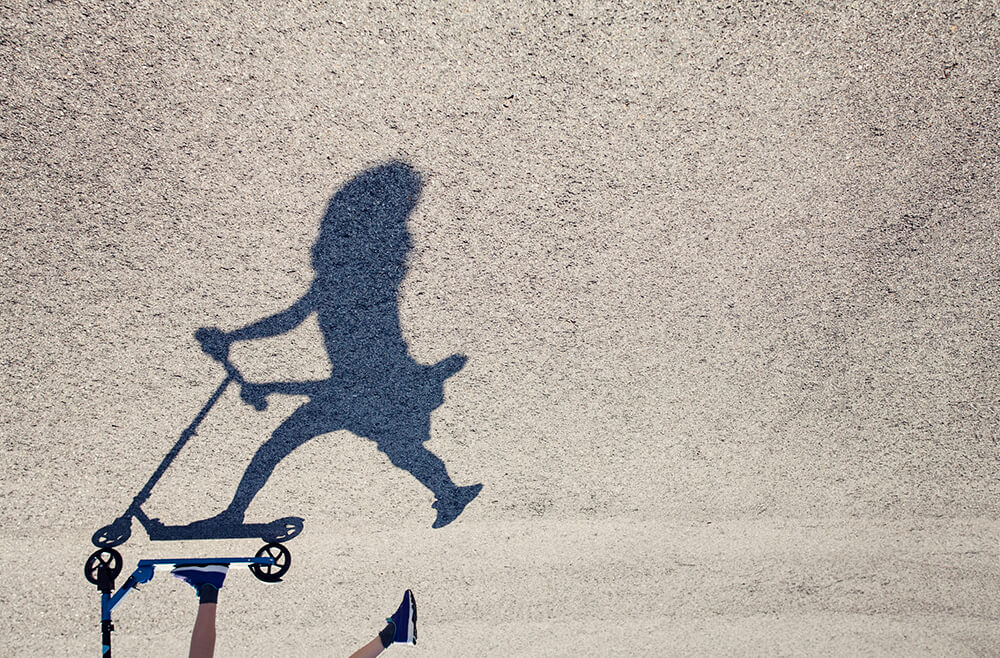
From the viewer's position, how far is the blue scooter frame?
2.73 m

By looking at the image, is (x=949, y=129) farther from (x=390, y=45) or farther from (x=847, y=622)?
(x=390, y=45)

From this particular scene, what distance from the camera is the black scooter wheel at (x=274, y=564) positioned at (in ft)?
9.66

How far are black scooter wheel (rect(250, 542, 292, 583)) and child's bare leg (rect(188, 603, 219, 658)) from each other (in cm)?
28

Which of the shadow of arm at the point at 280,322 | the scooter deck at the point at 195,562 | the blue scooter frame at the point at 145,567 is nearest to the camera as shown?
the blue scooter frame at the point at 145,567

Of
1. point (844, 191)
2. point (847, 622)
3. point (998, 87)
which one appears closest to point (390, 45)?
point (844, 191)

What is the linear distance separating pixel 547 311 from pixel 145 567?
291cm

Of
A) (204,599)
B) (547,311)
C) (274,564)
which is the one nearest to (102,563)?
(204,599)

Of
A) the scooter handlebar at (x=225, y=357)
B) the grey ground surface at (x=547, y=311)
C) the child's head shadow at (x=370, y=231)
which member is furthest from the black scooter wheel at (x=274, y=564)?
the child's head shadow at (x=370, y=231)

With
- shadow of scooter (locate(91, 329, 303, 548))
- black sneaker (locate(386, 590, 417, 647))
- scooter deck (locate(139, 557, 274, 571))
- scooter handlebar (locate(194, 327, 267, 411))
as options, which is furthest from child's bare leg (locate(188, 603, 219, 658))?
scooter handlebar (locate(194, 327, 267, 411))

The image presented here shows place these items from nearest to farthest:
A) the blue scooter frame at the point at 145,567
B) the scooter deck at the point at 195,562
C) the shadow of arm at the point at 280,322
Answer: the blue scooter frame at the point at 145,567 < the scooter deck at the point at 195,562 < the shadow of arm at the point at 280,322

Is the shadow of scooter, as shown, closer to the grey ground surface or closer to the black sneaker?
the grey ground surface

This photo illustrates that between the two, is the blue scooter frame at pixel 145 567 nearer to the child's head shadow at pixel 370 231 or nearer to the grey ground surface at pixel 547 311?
the grey ground surface at pixel 547 311

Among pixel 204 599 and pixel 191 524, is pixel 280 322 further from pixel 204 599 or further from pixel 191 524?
pixel 204 599

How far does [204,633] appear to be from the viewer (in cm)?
283
